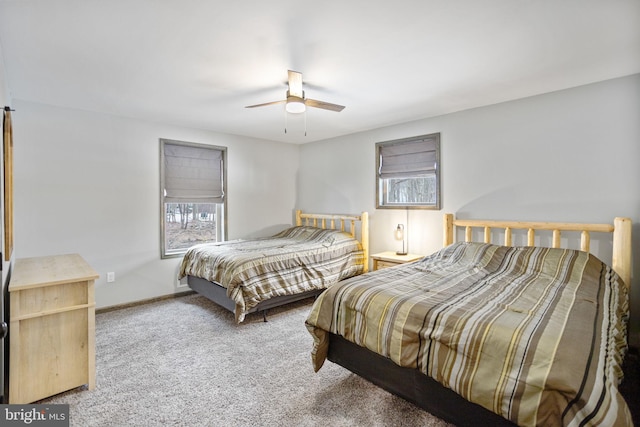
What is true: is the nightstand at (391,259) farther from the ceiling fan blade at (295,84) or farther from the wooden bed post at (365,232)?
the ceiling fan blade at (295,84)

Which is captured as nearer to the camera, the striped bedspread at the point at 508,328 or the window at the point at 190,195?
the striped bedspread at the point at 508,328

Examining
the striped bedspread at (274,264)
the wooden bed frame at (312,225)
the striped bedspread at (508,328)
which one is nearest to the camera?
the striped bedspread at (508,328)

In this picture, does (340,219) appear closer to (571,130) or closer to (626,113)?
(571,130)

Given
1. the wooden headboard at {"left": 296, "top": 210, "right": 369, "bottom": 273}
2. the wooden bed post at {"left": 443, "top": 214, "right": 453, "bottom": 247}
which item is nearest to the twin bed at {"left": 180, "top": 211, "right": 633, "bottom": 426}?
the wooden bed post at {"left": 443, "top": 214, "right": 453, "bottom": 247}

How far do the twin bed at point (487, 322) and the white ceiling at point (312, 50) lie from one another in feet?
4.67

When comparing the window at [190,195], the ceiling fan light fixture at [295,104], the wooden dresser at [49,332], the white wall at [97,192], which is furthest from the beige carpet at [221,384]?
the ceiling fan light fixture at [295,104]

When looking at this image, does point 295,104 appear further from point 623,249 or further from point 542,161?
point 623,249

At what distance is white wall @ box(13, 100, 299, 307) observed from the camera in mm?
3246

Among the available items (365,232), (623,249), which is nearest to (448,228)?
(365,232)

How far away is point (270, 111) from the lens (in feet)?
12.1

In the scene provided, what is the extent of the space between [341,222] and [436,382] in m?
3.35

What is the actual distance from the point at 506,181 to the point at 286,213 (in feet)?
11.4

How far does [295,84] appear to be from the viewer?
8.50 ft

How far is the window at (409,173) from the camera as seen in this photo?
3.88m
